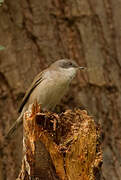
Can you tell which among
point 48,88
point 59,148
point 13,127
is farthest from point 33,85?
point 59,148

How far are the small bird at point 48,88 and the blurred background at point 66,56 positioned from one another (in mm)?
167

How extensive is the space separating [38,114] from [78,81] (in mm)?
2184

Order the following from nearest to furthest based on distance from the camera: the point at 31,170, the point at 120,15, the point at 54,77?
the point at 31,170, the point at 54,77, the point at 120,15

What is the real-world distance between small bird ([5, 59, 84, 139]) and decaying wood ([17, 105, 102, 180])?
1657 millimetres

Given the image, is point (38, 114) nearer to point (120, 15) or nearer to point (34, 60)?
point (34, 60)

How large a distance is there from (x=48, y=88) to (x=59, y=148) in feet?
6.35

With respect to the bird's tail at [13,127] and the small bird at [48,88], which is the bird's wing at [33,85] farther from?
the bird's tail at [13,127]

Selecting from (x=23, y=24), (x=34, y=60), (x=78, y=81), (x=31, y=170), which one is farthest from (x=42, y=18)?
(x=31, y=170)

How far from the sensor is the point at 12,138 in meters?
5.62

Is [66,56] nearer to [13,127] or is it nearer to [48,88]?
[48,88]

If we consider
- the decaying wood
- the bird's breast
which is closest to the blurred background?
the bird's breast

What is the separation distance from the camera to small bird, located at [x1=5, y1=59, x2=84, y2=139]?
17.8 ft

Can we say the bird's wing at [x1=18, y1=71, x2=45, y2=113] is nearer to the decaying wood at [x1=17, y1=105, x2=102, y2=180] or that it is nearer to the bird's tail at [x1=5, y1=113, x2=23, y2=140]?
the bird's tail at [x1=5, y1=113, x2=23, y2=140]

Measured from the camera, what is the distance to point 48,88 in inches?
214
